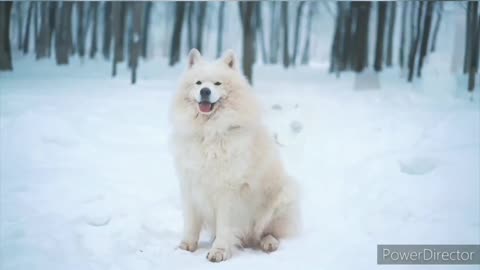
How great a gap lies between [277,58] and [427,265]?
226 cm

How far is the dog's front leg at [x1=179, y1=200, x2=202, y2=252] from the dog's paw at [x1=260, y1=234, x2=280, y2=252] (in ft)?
1.24

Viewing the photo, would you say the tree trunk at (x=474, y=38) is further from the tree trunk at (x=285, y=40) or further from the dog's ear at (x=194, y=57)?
the dog's ear at (x=194, y=57)

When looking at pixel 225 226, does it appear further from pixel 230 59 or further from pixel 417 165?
pixel 417 165

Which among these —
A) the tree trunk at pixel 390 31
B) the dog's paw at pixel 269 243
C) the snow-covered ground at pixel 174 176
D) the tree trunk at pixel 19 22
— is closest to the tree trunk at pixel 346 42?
the snow-covered ground at pixel 174 176

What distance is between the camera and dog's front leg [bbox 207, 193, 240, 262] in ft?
7.84

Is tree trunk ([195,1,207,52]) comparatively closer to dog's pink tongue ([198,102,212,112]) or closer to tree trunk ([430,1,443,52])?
dog's pink tongue ([198,102,212,112])

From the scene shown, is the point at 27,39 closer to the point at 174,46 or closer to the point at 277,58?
the point at 174,46

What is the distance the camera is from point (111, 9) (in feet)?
12.0

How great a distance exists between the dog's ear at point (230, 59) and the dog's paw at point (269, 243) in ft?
3.28

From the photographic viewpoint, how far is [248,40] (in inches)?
151

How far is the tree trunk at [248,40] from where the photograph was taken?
148 inches

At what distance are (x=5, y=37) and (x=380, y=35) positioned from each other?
3032mm

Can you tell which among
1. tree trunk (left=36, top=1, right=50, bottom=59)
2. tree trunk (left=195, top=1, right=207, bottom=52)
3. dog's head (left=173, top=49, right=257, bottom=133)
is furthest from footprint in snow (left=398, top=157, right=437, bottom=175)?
tree trunk (left=36, top=1, right=50, bottom=59)

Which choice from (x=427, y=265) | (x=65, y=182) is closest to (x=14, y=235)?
(x=65, y=182)
